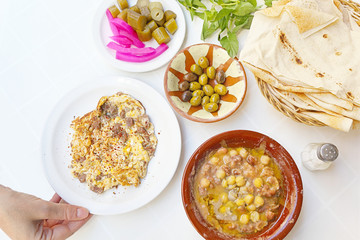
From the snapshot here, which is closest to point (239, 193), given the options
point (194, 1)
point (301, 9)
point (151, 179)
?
point (151, 179)

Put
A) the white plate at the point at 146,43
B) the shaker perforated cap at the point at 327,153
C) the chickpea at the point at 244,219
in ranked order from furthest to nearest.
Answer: the white plate at the point at 146,43
the chickpea at the point at 244,219
the shaker perforated cap at the point at 327,153

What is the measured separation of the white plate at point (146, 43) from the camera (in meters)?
2.15

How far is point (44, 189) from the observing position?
2182 millimetres

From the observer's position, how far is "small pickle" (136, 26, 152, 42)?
2.17 m

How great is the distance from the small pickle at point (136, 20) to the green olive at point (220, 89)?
24.3 inches

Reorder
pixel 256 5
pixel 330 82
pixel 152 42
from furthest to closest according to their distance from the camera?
pixel 152 42, pixel 256 5, pixel 330 82

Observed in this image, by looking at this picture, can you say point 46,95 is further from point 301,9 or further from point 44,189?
point 301,9

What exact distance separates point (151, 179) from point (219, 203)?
44cm

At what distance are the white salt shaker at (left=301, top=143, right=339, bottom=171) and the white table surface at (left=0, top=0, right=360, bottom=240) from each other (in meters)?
0.08

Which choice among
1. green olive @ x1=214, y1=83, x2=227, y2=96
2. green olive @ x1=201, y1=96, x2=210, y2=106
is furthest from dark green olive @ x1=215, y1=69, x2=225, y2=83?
green olive @ x1=201, y1=96, x2=210, y2=106

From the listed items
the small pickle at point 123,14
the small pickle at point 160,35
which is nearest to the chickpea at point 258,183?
the small pickle at point 160,35

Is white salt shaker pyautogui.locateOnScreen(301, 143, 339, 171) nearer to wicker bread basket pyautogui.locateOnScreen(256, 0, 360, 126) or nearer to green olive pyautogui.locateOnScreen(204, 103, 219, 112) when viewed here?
wicker bread basket pyautogui.locateOnScreen(256, 0, 360, 126)

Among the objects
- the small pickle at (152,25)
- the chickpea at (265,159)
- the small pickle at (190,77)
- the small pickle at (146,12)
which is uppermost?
the small pickle at (146,12)

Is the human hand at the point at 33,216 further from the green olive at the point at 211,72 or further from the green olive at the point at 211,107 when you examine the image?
the green olive at the point at 211,72
